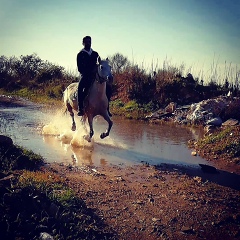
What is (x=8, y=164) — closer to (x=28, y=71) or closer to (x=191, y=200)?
(x=191, y=200)

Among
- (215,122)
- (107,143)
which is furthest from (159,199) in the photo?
(215,122)

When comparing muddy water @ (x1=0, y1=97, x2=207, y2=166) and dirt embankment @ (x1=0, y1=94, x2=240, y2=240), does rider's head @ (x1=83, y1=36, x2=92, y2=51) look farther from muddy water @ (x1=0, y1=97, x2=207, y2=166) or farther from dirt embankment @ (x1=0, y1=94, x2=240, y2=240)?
dirt embankment @ (x1=0, y1=94, x2=240, y2=240)

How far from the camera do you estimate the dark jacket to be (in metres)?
8.33

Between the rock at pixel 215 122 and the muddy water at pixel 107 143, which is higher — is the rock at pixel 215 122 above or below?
above

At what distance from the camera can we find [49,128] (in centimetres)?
1104

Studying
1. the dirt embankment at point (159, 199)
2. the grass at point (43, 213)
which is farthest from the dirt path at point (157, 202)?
the grass at point (43, 213)

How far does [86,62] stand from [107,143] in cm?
280

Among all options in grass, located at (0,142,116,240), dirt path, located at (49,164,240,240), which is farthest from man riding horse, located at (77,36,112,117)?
grass, located at (0,142,116,240)

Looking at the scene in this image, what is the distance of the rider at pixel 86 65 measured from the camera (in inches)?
328

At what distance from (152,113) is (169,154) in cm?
886

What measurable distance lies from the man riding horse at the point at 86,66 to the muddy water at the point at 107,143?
1.45m

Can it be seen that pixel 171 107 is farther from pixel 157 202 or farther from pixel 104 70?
pixel 157 202

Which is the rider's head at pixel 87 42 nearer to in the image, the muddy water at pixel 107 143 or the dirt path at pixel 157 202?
the muddy water at pixel 107 143

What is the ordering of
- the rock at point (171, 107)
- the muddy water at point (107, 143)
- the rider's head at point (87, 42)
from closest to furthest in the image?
the muddy water at point (107, 143) < the rider's head at point (87, 42) < the rock at point (171, 107)
